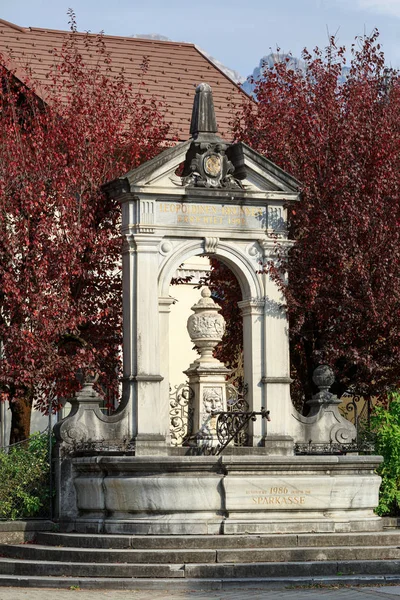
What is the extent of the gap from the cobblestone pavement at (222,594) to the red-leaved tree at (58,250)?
265 inches

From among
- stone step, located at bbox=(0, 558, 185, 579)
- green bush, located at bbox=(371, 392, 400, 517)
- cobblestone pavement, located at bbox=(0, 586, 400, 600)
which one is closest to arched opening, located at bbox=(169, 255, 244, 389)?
green bush, located at bbox=(371, 392, 400, 517)

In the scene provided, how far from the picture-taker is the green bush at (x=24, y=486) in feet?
62.0

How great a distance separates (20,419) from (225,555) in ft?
28.5

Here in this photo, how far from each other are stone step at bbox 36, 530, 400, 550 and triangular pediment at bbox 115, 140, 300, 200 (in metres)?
4.99

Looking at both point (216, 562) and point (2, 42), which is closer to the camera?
point (216, 562)

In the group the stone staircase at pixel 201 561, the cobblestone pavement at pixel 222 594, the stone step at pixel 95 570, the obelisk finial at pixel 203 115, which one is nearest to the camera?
the cobblestone pavement at pixel 222 594

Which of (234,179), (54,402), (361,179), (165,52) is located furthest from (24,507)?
(165,52)

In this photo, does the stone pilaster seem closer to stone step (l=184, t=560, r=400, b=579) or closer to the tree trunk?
stone step (l=184, t=560, r=400, b=579)

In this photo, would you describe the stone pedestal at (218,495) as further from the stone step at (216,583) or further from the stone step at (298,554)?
the stone step at (216,583)

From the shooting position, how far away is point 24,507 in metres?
19.0

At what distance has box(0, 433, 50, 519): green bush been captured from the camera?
18.9 metres

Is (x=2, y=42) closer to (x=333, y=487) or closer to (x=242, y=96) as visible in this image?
(x=242, y=96)

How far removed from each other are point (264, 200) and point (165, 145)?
6038mm

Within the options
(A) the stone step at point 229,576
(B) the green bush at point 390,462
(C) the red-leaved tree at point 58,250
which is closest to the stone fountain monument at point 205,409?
(B) the green bush at point 390,462
